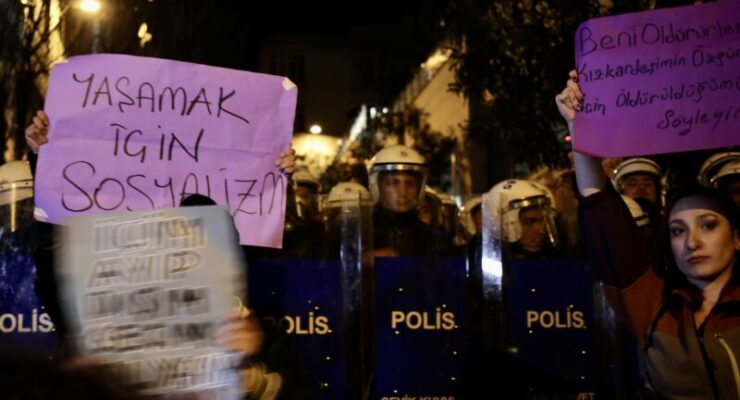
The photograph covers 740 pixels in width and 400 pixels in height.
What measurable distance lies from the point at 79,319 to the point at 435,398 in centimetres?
254

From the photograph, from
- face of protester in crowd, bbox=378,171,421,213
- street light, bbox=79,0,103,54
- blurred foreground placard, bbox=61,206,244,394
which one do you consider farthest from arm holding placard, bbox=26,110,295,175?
street light, bbox=79,0,103,54

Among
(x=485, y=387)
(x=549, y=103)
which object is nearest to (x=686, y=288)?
(x=485, y=387)

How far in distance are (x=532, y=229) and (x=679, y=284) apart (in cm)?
203

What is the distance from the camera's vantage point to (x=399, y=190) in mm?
6152

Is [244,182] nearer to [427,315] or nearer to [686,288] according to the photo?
[427,315]

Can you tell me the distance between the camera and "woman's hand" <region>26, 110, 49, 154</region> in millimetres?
4004

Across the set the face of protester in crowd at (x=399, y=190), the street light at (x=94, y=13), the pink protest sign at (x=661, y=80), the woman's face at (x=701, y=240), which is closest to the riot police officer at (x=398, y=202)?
the face of protester in crowd at (x=399, y=190)

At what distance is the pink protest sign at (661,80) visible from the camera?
4105mm

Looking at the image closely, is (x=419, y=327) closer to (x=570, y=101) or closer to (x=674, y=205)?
(x=570, y=101)

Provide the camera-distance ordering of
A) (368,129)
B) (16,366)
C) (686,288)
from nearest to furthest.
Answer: (16,366) → (686,288) → (368,129)

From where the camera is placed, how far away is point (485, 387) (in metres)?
4.74

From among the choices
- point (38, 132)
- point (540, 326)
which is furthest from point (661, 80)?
point (38, 132)

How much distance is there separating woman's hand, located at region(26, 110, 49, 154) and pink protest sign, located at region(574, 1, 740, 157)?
2383 mm

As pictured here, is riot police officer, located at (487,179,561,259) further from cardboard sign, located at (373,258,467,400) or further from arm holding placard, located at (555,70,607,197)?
arm holding placard, located at (555,70,607,197)
